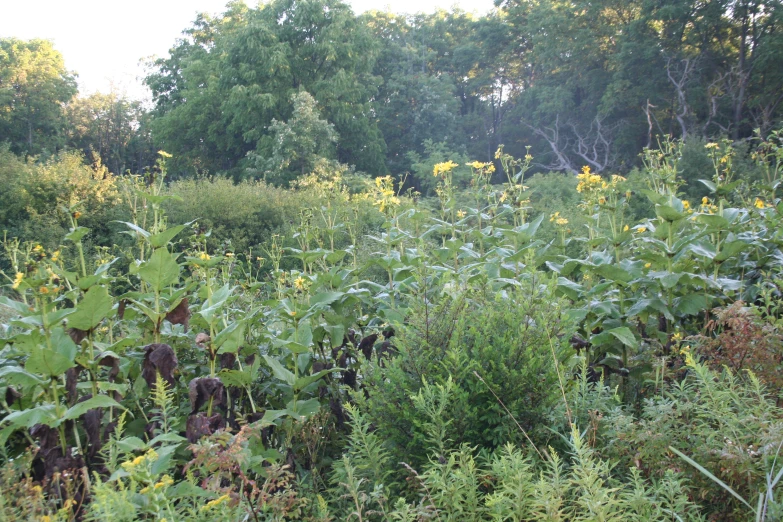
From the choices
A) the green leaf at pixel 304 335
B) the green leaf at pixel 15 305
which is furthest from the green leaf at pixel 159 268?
the green leaf at pixel 304 335

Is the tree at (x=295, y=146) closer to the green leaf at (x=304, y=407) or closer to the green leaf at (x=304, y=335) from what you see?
the green leaf at (x=304, y=335)

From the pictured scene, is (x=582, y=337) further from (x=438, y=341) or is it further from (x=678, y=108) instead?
(x=678, y=108)

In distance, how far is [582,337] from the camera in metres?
2.89

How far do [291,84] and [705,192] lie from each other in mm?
16785

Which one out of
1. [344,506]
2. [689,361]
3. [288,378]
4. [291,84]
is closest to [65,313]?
[288,378]

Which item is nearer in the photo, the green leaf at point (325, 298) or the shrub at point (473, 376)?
the shrub at point (473, 376)

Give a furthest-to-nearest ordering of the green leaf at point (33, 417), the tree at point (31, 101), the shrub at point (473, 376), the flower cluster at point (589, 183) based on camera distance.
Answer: the tree at point (31, 101), the flower cluster at point (589, 183), the shrub at point (473, 376), the green leaf at point (33, 417)

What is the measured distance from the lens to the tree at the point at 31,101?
2941 cm

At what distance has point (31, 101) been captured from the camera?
30359 mm

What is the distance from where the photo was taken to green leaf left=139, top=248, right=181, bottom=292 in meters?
2.20

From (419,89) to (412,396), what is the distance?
28716 mm

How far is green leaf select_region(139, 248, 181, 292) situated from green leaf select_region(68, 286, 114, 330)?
0.18 metres

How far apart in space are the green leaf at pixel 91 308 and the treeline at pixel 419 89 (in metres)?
16.0

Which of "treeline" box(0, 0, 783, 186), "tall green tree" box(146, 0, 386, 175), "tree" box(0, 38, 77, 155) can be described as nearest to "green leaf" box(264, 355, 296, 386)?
"treeline" box(0, 0, 783, 186)
